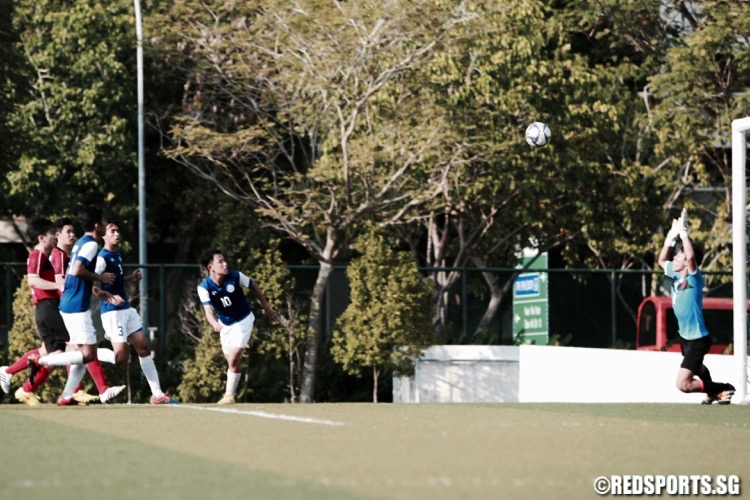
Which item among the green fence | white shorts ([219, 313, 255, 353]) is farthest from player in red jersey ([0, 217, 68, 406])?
the green fence

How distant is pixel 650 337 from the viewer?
31141 millimetres

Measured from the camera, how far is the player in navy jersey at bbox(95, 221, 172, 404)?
15273 mm

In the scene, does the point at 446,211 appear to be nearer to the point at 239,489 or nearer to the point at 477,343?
the point at 477,343

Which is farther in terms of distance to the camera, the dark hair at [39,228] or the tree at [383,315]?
the tree at [383,315]

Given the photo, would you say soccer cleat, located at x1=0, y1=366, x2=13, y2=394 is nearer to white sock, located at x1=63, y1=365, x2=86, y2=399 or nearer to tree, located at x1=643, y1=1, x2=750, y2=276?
white sock, located at x1=63, y1=365, x2=86, y2=399

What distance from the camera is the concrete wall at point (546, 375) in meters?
24.0

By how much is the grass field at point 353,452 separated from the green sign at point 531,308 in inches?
600

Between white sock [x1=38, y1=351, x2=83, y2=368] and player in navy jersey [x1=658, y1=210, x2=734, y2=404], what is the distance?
621 centimetres

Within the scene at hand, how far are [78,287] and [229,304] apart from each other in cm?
300

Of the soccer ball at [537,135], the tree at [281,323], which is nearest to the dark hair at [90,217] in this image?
the tree at [281,323]

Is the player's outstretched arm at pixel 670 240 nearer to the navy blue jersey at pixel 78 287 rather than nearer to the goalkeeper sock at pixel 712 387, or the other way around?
the goalkeeper sock at pixel 712 387

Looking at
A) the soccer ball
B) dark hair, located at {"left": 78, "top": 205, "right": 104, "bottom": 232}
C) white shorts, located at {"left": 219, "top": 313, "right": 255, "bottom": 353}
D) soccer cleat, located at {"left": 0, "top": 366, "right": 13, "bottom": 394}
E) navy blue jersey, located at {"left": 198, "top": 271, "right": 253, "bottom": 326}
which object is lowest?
soccer cleat, located at {"left": 0, "top": 366, "right": 13, "bottom": 394}

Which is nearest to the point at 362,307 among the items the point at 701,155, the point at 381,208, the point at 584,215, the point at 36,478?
the point at 381,208

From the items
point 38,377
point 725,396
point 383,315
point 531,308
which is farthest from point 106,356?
point 531,308
